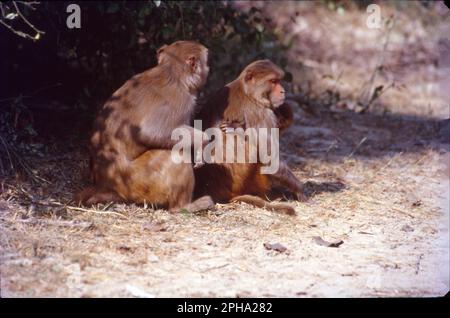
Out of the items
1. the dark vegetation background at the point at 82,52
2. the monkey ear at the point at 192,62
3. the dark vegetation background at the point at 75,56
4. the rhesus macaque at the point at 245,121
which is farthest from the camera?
the dark vegetation background at the point at 82,52

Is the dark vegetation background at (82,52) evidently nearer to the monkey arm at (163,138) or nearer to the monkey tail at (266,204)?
the monkey arm at (163,138)

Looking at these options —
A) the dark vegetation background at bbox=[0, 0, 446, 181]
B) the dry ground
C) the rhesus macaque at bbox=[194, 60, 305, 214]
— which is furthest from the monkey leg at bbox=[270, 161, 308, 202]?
the dark vegetation background at bbox=[0, 0, 446, 181]

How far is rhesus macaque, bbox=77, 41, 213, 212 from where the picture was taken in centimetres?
547

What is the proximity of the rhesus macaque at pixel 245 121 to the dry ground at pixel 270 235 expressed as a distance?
0.82 feet

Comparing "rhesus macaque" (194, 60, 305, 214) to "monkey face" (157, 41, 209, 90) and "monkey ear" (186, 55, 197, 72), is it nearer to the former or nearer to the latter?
"monkey face" (157, 41, 209, 90)

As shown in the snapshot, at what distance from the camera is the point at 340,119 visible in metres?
9.10

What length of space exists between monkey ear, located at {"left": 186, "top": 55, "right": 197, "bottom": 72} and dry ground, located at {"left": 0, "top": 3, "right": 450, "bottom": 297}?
50.7 inches

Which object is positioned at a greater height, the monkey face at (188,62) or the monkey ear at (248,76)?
the monkey face at (188,62)

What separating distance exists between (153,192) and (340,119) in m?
4.30

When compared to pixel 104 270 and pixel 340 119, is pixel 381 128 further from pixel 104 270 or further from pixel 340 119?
pixel 104 270

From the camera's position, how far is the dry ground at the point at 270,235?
4215 mm

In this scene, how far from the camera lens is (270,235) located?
5.23m

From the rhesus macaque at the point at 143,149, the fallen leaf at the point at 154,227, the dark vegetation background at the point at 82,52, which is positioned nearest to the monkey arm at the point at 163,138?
the rhesus macaque at the point at 143,149
